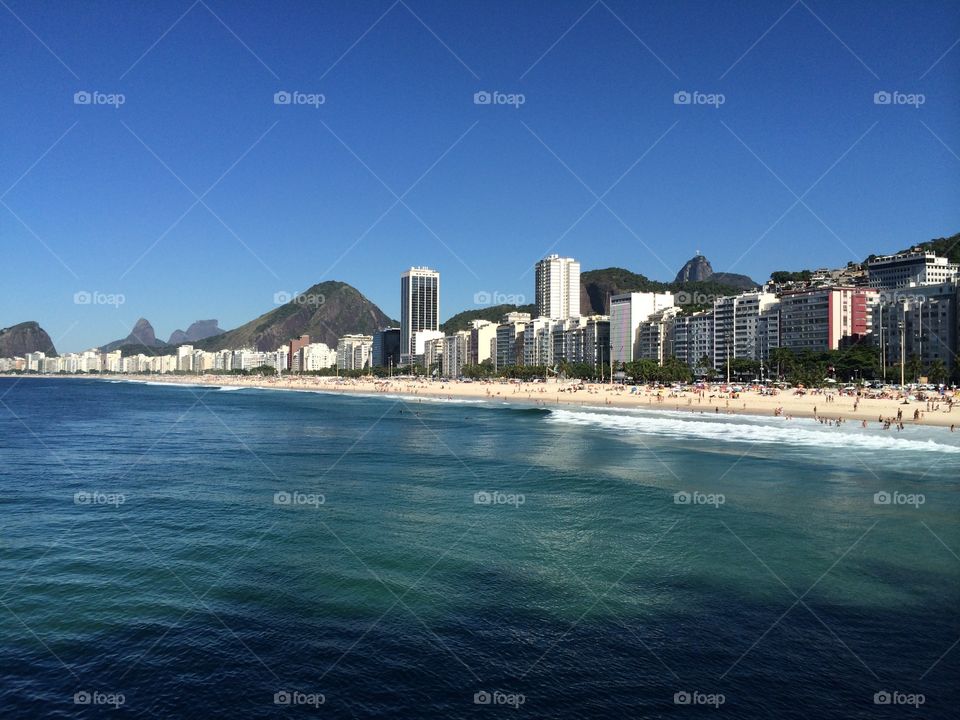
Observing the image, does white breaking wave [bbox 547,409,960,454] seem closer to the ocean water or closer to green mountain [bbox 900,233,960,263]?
the ocean water

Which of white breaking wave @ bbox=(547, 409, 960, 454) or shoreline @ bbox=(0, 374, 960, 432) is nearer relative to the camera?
white breaking wave @ bbox=(547, 409, 960, 454)

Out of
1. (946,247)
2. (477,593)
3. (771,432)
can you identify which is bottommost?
(771,432)

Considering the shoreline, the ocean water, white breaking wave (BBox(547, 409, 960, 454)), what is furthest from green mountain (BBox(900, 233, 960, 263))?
the ocean water

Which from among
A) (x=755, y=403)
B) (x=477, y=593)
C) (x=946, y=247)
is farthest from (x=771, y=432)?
(x=946, y=247)

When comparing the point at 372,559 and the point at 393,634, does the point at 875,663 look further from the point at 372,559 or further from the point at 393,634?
the point at 372,559

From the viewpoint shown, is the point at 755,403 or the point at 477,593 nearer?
the point at 477,593

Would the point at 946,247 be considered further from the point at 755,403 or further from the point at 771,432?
the point at 771,432
